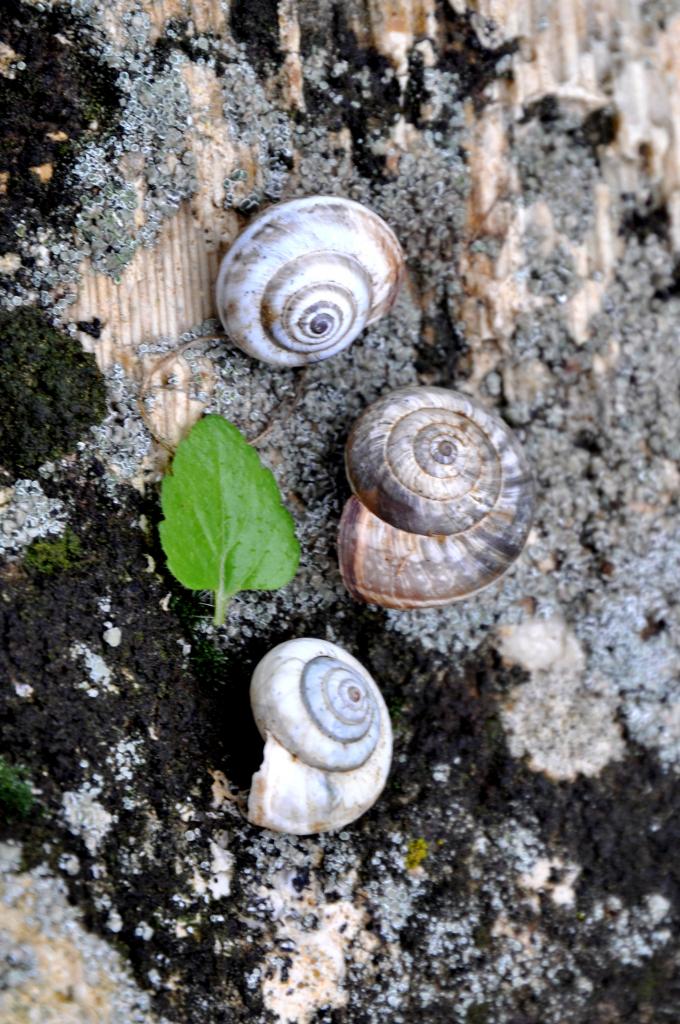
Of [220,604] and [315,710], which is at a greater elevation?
[220,604]

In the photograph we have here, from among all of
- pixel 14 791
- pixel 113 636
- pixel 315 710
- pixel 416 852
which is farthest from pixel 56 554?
pixel 416 852

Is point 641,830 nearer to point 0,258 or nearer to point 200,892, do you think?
point 200,892

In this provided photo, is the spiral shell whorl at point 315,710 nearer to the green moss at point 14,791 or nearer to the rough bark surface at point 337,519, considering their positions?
the rough bark surface at point 337,519

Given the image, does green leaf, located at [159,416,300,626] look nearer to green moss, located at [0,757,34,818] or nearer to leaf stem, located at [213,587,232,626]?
leaf stem, located at [213,587,232,626]

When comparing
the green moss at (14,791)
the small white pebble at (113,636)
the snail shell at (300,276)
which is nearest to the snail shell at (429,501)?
the snail shell at (300,276)

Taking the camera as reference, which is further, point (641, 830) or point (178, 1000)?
point (641, 830)

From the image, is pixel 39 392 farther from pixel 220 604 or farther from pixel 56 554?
pixel 220 604

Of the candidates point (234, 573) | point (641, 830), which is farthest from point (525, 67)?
point (641, 830)
